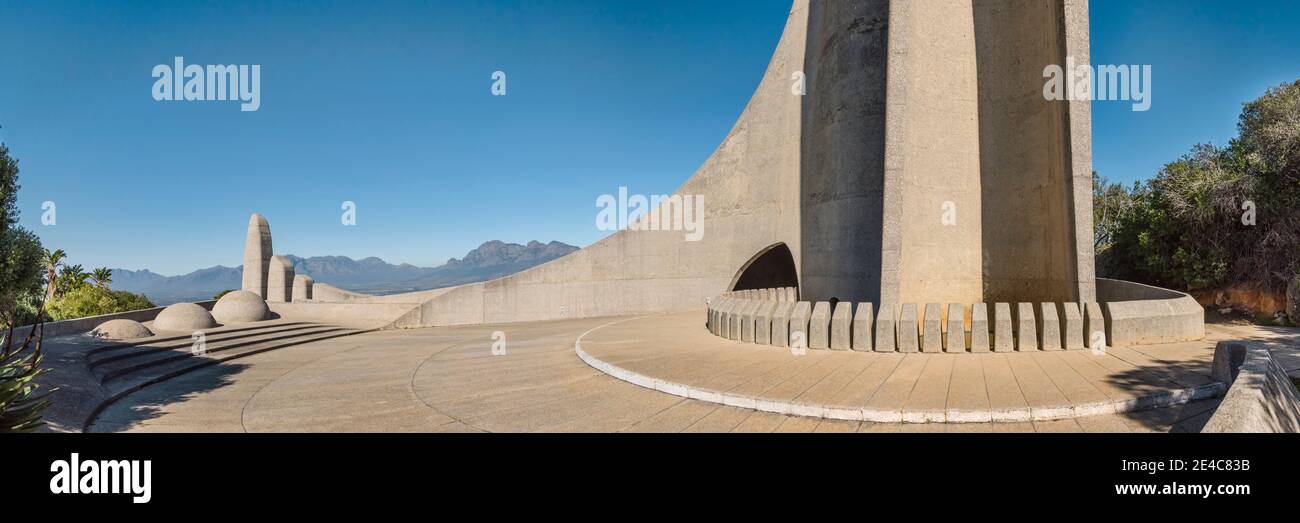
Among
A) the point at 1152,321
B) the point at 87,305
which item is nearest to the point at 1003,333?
the point at 1152,321

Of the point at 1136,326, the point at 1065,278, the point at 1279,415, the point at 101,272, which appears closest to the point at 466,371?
the point at 1279,415

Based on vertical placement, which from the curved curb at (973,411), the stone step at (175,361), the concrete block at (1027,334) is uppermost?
the concrete block at (1027,334)

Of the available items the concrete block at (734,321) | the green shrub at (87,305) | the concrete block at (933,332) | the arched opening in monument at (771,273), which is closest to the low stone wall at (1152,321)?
the concrete block at (933,332)

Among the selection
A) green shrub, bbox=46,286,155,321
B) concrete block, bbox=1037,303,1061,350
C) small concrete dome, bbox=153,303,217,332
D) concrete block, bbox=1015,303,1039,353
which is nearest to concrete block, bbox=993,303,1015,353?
concrete block, bbox=1015,303,1039,353

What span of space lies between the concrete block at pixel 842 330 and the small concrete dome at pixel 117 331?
1601cm

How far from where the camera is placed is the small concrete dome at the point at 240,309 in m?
18.9

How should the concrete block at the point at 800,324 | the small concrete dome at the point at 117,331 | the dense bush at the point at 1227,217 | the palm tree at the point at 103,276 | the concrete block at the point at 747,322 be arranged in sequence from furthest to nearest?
1. the palm tree at the point at 103,276
2. the dense bush at the point at 1227,217
3. the small concrete dome at the point at 117,331
4. the concrete block at the point at 747,322
5. the concrete block at the point at 800,324

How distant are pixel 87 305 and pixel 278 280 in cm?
669

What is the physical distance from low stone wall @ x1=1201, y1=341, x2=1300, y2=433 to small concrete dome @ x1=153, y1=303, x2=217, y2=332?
69.2ft

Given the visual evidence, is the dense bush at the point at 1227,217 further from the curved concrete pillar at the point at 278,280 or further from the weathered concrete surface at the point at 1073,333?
the curved concrete pillar at the point at 278,280

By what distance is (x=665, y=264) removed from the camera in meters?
21.0
